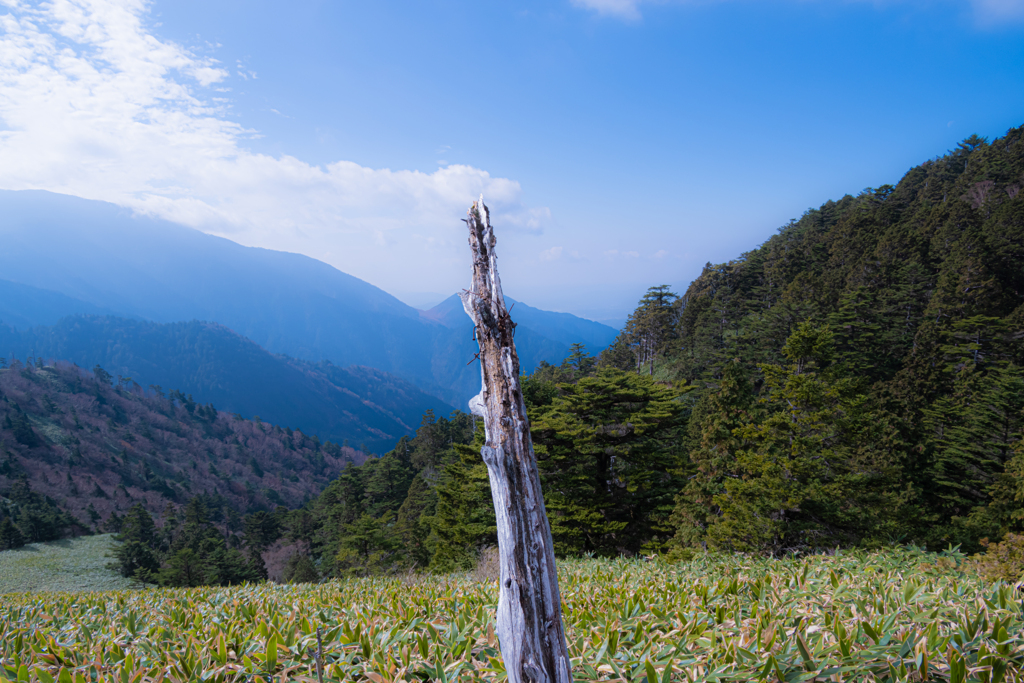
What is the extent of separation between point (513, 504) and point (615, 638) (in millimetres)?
1447

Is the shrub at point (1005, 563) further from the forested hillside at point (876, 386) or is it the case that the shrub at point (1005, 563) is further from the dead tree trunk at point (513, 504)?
the dead tree trunk at point (513, 504)

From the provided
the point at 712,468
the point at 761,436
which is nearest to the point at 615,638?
the point at 761,436

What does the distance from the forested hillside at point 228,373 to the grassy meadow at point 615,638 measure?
14058 cm

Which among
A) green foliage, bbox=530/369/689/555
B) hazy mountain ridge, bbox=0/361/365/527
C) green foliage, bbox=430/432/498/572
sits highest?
green foliage, bbox=530/369/689/555

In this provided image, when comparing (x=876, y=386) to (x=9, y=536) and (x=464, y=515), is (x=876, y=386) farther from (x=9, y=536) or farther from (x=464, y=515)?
(x=9, y=536)

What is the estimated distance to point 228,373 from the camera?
156000mm

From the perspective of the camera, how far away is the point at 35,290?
185500mm

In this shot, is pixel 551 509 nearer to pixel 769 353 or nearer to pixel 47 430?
pixel 769 353

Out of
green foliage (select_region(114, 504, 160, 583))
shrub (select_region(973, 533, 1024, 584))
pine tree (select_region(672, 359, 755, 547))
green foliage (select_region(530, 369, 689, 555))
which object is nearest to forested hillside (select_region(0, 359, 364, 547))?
green foliage (select_region(114, 504, 160, 583))

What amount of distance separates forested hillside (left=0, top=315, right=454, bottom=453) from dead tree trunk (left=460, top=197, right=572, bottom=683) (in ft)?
469

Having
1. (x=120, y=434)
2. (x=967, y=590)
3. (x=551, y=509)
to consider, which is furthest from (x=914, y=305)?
(x=120, y=434)

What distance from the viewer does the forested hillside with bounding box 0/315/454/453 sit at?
14450cm

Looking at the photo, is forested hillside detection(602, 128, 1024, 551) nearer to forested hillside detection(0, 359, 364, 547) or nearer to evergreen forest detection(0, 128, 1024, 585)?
evergreen forest detection(0, 128, 1024, 585)

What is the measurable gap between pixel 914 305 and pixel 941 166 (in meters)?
38.2
